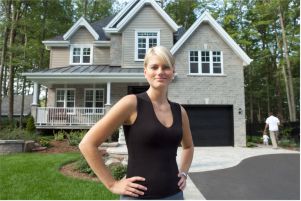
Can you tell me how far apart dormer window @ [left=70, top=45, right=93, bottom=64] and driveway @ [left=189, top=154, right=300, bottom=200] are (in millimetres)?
14028

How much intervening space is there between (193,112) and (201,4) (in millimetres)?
17153

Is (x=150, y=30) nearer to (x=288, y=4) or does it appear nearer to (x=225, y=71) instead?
(x=225, y=71)

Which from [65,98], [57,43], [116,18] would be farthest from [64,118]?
[116,18]

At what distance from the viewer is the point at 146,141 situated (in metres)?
1.85

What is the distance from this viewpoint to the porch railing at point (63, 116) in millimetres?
17688

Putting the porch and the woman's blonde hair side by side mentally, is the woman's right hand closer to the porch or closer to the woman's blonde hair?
the woman's blonde hair

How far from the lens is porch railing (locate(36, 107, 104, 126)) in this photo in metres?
17.7

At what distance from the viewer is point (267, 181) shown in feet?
25.8

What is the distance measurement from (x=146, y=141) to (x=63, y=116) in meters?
17.0

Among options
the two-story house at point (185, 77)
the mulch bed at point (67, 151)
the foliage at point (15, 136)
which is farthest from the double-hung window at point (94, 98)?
the foliage at point (15, 136)

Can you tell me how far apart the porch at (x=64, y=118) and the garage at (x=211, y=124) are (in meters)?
5.88

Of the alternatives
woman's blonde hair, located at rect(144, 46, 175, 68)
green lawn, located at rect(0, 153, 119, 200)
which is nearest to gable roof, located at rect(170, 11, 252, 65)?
green lawn, located at rect(0, 153, 119, 200)

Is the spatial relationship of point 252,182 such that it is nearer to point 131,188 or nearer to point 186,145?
point 186,145

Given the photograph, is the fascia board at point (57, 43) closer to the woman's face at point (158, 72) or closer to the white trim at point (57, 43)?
the white trim at point (57, 43)
